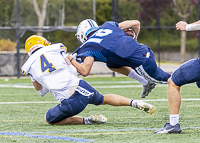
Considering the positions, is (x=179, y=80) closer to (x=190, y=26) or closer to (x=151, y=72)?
(x=190, y=26)

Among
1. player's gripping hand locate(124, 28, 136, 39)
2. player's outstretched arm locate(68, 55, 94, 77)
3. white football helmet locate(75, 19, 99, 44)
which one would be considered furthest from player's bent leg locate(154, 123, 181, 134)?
player's gripping hand locate(124, 28, 136, 39)

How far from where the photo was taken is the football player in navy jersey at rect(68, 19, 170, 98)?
17.9 feet

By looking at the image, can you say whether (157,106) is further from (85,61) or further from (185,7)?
(185,7)

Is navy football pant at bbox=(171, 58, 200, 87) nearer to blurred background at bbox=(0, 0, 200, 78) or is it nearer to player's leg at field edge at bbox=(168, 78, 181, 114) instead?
player's leg at field edge at bbox=(168, 78, 181, 114)

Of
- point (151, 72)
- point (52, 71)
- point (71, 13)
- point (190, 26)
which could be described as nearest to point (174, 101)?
point (190, 26)

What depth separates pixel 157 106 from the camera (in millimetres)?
7160

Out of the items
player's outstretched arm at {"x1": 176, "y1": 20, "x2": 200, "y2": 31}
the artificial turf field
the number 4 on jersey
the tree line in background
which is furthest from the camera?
the tree line in background

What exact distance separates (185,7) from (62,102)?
13.6 meters

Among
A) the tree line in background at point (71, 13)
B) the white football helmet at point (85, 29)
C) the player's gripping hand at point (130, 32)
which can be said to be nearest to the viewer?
the white football helmet at point (85, 29)

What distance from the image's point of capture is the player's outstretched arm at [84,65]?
17.4ft

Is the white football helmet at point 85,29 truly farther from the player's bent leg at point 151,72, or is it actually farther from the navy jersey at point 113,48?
the player's bent leg at point 151,72

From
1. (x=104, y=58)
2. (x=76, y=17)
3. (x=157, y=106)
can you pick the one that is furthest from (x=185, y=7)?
(x=104, y=58)

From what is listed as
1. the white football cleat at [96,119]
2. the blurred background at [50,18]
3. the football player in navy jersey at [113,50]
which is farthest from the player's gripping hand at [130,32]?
the blurred background at [50,18]

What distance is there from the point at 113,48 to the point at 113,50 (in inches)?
1.1
